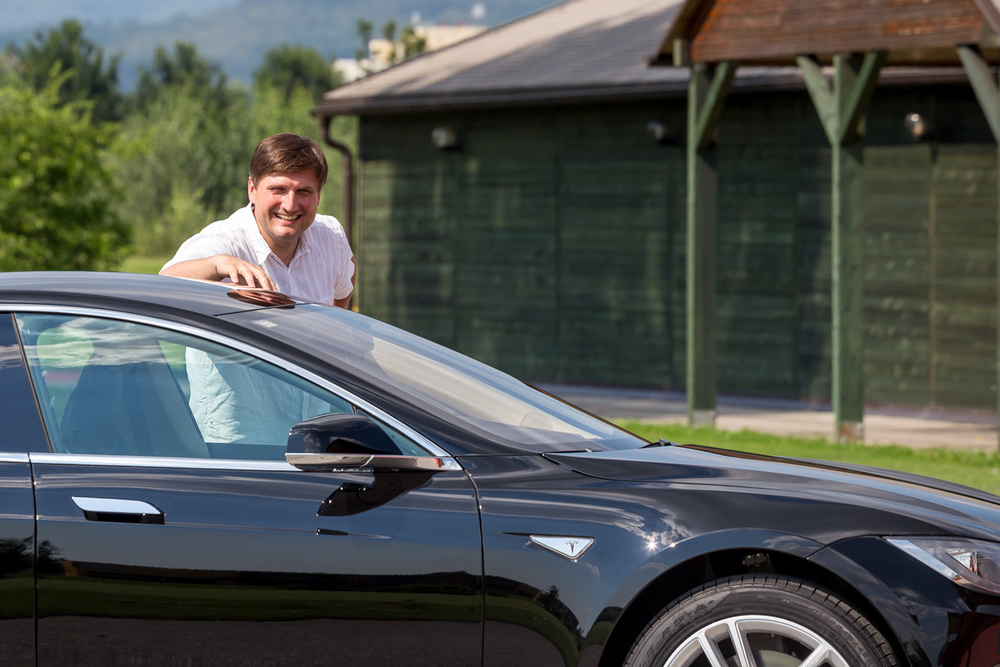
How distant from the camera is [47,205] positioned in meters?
22.1

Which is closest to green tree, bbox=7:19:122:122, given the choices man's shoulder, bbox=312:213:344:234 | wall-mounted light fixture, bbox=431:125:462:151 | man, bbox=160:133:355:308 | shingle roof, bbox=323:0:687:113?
shingle roof, bbox=323:0:687:113

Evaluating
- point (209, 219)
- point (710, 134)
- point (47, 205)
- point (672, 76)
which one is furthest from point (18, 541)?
point (209, 219)

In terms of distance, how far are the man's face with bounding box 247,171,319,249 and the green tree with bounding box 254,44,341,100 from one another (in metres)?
104

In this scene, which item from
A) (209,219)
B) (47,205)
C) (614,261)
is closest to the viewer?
(614,261)

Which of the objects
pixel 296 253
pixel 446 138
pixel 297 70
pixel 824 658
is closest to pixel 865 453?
pixel 296 253

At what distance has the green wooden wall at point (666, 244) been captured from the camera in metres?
13.0

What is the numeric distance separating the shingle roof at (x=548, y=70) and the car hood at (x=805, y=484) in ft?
32.9

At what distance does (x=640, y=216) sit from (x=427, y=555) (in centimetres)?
1246

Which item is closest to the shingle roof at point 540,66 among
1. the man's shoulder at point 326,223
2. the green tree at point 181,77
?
the man's shoulder at point 326,223

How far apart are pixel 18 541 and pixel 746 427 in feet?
31.1

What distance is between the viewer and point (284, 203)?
445 centimetres

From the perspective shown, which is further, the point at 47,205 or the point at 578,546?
the point at 47,205

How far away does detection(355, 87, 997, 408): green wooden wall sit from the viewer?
13039 millimetres

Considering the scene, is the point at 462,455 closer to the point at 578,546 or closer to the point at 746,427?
the point at 578,546
